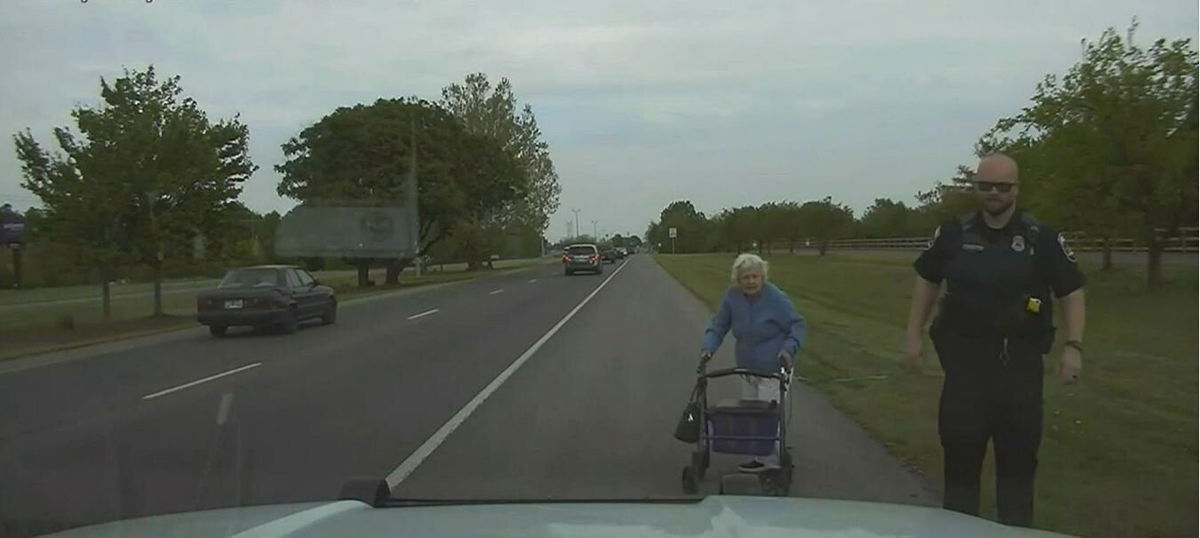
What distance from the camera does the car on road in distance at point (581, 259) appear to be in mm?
53594

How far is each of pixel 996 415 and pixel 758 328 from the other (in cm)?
217

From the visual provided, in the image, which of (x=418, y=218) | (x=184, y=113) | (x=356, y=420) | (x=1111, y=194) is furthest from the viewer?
(x=418, y=218)

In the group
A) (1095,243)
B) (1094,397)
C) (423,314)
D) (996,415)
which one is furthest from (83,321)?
(996,415)

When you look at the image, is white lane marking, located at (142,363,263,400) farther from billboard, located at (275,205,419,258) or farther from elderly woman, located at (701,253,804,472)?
billboard, located at (275,205,419,258)

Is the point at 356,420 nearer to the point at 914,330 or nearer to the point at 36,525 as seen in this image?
the point at 36,525

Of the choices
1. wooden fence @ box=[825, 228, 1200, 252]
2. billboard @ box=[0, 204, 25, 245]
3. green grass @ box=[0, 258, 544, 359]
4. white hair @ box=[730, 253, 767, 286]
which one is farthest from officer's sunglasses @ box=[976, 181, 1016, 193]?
billboard @ box=[0, 204, 25, 245]

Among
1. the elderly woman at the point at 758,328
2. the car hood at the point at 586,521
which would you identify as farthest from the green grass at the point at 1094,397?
the car hood at the point at 586,521

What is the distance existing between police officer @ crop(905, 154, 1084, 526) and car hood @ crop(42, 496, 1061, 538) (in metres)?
1.73

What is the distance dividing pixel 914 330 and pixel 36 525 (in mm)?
4797

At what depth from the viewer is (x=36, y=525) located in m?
6.43

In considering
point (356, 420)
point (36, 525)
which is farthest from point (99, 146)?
point (36, 525)

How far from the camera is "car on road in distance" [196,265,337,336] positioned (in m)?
22.1

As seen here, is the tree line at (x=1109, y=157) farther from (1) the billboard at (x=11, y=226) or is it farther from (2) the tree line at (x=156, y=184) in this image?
(1) the billboard at (x=11, y=226)

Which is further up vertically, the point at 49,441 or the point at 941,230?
the point at 941,230
